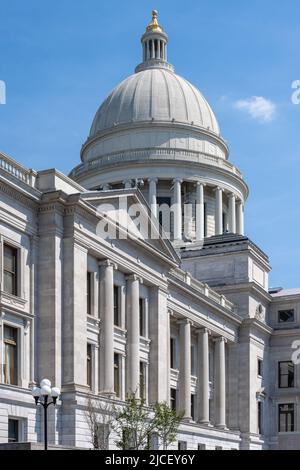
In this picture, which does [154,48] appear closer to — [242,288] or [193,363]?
[242,288]

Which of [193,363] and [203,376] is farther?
[193,363]

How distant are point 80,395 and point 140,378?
9.62 meters

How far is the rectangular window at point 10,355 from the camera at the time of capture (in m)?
39.1

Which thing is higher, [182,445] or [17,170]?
[17,170]

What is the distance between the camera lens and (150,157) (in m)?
85.9

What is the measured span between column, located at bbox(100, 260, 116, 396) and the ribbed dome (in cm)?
4449

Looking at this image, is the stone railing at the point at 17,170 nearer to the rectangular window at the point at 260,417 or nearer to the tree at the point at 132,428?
the tree at the point at 132,428

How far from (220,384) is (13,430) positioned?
29361mm

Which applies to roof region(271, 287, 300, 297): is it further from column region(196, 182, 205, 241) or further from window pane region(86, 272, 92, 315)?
window pane region(86, 272, 92, 315)

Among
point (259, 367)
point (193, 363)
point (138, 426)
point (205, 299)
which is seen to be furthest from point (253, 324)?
point (138, 426)

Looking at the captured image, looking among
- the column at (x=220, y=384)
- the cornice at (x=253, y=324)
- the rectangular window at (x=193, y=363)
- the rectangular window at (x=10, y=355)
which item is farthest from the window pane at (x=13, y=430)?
the cornice at (x=253, y=324)

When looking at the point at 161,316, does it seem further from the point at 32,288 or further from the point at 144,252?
the point at 32,288

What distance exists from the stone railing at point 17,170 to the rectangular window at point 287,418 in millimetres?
41172
